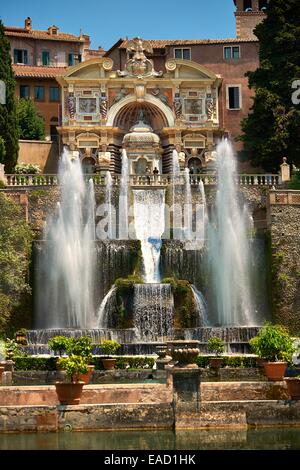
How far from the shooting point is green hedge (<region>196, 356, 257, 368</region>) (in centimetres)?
3416

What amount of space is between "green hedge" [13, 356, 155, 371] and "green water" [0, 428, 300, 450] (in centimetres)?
1238

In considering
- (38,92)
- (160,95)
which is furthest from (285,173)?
(38,92)

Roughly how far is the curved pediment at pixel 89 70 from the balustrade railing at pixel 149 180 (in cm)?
932

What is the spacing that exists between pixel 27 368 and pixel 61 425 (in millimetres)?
12624

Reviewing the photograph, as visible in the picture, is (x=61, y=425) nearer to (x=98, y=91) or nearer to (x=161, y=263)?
(x=161, y=263)

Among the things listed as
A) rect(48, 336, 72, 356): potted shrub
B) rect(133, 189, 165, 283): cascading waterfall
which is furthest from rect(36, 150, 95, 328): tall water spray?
rect(48, 336, 72, 356): potted shrub

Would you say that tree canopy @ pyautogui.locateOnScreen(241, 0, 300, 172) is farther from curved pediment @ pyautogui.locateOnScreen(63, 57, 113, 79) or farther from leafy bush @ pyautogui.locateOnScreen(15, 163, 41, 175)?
leafy bush @ pyautogui.locateOnScreen(15, 163, 41, 175)

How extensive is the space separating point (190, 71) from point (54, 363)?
31705mm

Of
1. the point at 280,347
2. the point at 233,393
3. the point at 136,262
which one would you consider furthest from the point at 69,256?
the point at 233,393

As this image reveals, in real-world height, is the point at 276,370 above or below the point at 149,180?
below

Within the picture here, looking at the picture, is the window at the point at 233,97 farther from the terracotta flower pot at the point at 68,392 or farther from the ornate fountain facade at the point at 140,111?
the terracotta flower pot at the point at 68,392

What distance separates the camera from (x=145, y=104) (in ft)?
201

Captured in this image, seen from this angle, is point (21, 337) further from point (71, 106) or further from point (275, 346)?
point (71, 106)

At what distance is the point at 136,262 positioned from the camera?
46.9 meters
